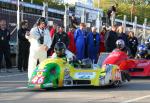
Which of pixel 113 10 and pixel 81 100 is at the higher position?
pixel 113 10

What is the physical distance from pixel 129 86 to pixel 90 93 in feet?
6.81

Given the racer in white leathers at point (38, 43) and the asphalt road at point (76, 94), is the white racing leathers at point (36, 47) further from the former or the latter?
the asphalt road at point (76, 94)

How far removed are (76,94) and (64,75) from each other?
1.09m

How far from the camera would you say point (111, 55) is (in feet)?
54.9

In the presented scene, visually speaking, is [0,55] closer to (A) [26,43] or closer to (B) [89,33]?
(A) [26,43]

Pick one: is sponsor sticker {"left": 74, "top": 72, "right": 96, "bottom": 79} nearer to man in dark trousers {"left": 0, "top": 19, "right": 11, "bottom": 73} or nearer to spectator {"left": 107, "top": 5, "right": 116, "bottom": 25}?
man in dark trousers {"left": 0, "top": 19, "right": 11, "bottom": 73}

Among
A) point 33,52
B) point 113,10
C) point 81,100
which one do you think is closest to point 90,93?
point 81,100

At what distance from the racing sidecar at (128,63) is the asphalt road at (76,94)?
150cm

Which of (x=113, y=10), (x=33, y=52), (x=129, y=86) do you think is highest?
(x=113, y=10)

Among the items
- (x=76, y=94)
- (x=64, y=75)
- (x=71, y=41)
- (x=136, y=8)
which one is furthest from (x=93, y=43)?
(x=136, y=8)

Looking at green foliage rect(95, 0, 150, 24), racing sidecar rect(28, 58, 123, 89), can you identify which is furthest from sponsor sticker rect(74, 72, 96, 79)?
green foliage rect(95, 0, 150, 24)

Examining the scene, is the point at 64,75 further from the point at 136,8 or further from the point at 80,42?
the point at 136,8

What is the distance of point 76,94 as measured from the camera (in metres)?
12.4

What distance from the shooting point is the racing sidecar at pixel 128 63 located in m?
16.6
